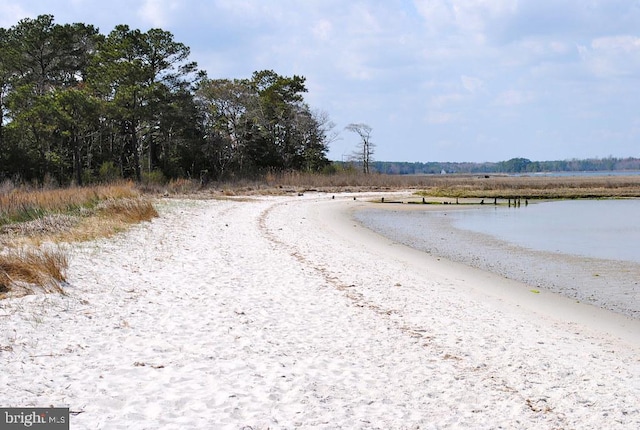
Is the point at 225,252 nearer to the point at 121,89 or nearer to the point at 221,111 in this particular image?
the point at 121,89

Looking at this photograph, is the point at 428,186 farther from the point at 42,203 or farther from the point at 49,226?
the point at 49,226

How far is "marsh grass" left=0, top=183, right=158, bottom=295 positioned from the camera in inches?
294

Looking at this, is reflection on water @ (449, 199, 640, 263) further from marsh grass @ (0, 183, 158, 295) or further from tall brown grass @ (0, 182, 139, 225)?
tall brown grass @ (0, 182, 139, 225)

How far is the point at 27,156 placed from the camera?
33.7 m

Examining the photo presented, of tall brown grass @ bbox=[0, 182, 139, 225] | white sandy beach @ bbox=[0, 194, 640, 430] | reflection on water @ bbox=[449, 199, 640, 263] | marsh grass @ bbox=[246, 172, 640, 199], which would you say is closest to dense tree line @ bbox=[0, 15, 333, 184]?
marsh grass @ bbox=[246, 172, 640, 199]

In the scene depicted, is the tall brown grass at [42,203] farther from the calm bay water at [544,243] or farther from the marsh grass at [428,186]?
the marsh grass at [428,186]

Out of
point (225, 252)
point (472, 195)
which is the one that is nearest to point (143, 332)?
point (225, 252)

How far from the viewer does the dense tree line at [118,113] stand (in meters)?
32.9

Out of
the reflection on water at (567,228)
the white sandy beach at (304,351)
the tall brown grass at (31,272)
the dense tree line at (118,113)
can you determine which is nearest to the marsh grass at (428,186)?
the dense tree line at (118,113)

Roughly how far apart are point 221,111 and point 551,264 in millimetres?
39317

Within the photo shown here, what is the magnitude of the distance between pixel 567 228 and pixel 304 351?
18984mm

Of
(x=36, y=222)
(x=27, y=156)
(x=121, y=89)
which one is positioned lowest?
(x=36, y=222)
